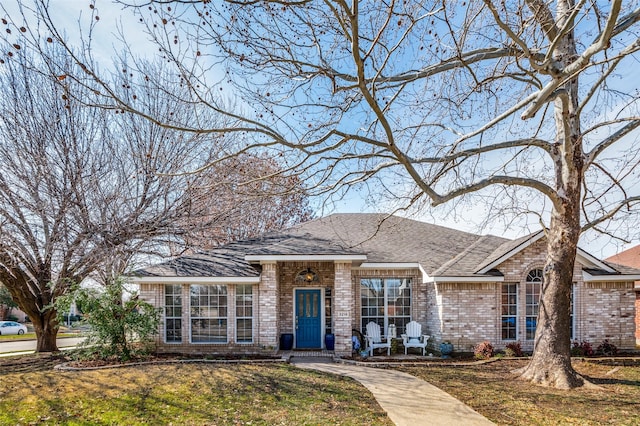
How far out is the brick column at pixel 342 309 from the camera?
12242mm

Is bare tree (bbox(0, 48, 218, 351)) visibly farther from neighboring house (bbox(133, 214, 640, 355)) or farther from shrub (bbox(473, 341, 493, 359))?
shrub (bbox(473, 341, 493, 359))

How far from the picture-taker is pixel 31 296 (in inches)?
571

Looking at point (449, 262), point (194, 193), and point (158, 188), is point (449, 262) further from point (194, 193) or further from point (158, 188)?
point (158, 188)

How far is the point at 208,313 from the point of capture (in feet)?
42.4

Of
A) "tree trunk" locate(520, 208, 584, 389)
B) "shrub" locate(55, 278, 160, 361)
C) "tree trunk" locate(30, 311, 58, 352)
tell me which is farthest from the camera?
"tree trunk" locate(30, 311, 58, 352)

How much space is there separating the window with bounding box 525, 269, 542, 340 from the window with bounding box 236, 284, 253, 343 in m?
9.01

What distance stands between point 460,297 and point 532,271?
8.64ft

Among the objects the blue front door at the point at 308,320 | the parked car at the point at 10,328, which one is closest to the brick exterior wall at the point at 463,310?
the blue front door at the point at 308,320

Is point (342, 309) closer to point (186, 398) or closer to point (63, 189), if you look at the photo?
point (186, 398)

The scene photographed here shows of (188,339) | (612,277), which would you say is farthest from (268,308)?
(612,277)

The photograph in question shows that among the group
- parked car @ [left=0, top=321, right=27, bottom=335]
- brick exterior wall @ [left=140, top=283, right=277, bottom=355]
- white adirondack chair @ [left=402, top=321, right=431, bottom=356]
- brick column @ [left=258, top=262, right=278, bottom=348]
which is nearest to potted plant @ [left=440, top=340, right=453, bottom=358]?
white adirondack chair @ [left=402, top=321, right=431, bottom=356]

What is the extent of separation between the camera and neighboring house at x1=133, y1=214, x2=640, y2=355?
1249 centimetres

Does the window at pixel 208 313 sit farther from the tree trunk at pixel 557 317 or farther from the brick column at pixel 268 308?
the tree trunk at pixel 557 317

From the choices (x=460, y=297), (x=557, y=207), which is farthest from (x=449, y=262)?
(x=557, y=207)
